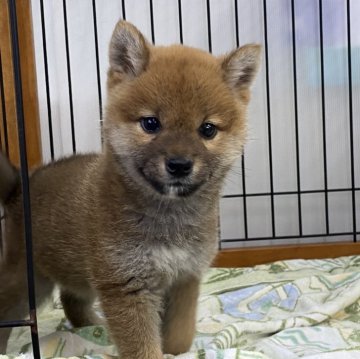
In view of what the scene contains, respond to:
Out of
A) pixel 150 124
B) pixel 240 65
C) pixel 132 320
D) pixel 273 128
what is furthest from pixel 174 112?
pixel 273 128

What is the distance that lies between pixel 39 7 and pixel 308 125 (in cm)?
136

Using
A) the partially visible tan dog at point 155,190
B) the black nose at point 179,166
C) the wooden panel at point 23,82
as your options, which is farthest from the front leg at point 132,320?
the wooden panel at point 23,82

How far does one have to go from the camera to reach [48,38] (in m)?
2.76

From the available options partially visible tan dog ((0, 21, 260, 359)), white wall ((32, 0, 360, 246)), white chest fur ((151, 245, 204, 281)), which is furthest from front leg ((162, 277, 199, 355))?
white wall ((32, 0, 360, 246))

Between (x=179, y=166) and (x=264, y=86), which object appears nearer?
(x=179, y=166)

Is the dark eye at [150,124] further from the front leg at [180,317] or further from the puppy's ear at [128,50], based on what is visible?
the front leg at [180,317]

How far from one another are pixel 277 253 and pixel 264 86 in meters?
0.78

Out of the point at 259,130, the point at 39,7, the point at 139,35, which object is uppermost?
the point at 39,7

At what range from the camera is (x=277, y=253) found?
9.05 feet

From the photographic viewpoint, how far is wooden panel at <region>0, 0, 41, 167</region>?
100 inches

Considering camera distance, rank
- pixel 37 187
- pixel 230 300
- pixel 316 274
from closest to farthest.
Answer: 1. pixel 37 187
2. pixel 230 300
3. pixel 316 274

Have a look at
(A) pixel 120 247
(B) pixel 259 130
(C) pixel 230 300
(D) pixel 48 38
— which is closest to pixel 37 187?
(A) pixel 120 247

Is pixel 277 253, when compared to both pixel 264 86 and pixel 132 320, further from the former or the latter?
pixel 132 320

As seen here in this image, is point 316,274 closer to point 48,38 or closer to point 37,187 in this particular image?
point 37,187
